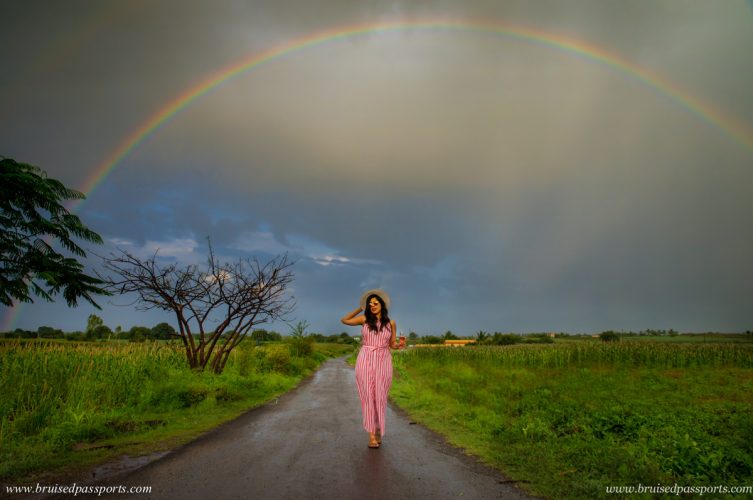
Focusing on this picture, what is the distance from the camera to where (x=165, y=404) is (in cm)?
1179

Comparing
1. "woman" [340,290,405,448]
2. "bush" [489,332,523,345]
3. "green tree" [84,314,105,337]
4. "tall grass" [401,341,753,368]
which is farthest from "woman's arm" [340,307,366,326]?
"bush" [489,332,523,345]

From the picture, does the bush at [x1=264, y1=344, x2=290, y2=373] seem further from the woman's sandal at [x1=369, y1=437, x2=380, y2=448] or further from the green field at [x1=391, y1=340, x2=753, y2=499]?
the woman's sandal at [x1=369, y1=437, x2=380, y2=448]

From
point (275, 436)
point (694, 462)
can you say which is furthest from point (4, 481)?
point (694, 462)

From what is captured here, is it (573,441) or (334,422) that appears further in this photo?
(334,422)

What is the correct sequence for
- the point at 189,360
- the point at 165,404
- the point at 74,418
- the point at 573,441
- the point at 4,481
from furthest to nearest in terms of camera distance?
1. the point at 189,360
2. the point at 165,404
3. the point at 74,418
4. the point at 573,441
5. the point at 4,481

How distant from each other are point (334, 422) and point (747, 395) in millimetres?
16866

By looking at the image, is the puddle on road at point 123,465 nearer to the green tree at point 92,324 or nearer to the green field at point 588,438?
the green field at point 588,438

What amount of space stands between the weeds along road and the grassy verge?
46.4 inches

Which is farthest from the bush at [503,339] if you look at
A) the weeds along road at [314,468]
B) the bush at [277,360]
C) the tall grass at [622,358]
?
the weeds along road at [314,468]

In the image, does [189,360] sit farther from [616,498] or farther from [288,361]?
[616,498]

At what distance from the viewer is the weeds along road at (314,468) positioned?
4.99 metres

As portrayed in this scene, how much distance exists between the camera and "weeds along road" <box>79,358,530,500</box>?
16.4ft

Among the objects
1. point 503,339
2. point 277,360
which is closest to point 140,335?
point 277,360

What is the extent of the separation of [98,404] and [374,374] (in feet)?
24.3
